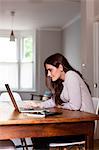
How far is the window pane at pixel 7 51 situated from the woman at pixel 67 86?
6.35 meters

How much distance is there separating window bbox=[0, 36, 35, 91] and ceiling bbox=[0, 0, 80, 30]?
1.71 ft

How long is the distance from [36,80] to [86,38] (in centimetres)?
392

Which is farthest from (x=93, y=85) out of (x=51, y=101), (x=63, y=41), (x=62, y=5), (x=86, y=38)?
(x=63, y=41)

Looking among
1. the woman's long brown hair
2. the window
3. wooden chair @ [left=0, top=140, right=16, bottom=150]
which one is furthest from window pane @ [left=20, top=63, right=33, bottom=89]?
wooden chair @ [left=0, top=140, right=16, bottom=150]

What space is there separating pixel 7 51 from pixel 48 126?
7.27 metres

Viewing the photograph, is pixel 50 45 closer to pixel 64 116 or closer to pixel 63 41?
pixel 63 41

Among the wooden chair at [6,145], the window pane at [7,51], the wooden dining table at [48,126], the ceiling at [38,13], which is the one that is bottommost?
the wooden chair at [6,145]

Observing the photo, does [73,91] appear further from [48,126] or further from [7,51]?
[7,51]

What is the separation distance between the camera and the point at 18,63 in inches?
354

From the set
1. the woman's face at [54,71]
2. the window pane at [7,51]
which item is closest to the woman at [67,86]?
the woman's face at [54,71]

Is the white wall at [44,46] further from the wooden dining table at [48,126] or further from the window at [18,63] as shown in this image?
the wooden dining table at [48,126]

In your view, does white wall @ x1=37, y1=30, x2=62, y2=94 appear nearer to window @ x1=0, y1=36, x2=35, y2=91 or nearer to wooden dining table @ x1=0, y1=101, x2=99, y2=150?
window @ x1=0, y1=36, x2=35, y2=91

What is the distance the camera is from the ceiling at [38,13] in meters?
5.88

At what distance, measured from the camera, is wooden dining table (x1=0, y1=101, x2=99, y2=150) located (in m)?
1.79
